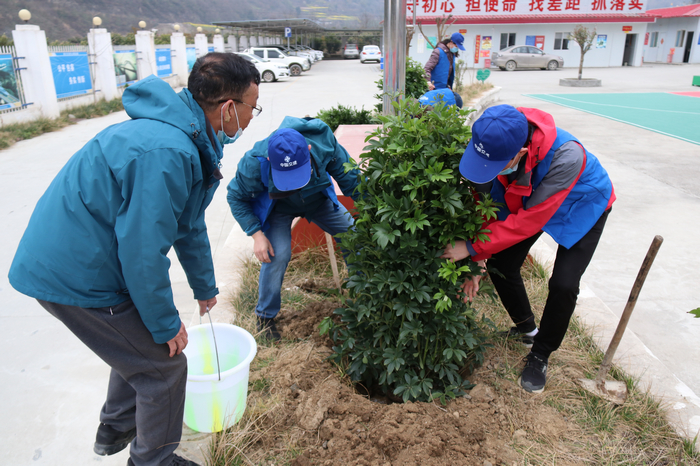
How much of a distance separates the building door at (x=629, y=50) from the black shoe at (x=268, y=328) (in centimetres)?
3768

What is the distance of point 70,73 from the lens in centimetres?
1362

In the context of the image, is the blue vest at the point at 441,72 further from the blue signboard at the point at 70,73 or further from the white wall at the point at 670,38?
the white wall at the point at 670,38

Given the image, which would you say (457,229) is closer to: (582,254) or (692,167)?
(582,254)

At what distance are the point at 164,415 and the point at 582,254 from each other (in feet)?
6.74

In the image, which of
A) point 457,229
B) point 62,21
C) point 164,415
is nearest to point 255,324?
point 164,415

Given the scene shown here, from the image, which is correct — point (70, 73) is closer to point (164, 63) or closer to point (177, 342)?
point (164, 63)

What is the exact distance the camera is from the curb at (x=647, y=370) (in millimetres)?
2377

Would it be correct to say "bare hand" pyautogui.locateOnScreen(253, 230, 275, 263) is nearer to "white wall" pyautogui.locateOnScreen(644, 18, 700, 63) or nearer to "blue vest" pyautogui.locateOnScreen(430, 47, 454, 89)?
"blue vest" pyautogui.locateOnScreen(430, 47, 454, 89)

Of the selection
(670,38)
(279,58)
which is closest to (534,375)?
(279,58)

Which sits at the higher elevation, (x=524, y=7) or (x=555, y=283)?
(x=524, y=7)

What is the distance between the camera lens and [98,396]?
2.79 metres

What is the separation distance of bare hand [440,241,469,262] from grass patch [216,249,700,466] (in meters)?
0.84

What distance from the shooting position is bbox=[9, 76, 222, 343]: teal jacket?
Answer: 4.95 ft

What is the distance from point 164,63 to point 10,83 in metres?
10.8
